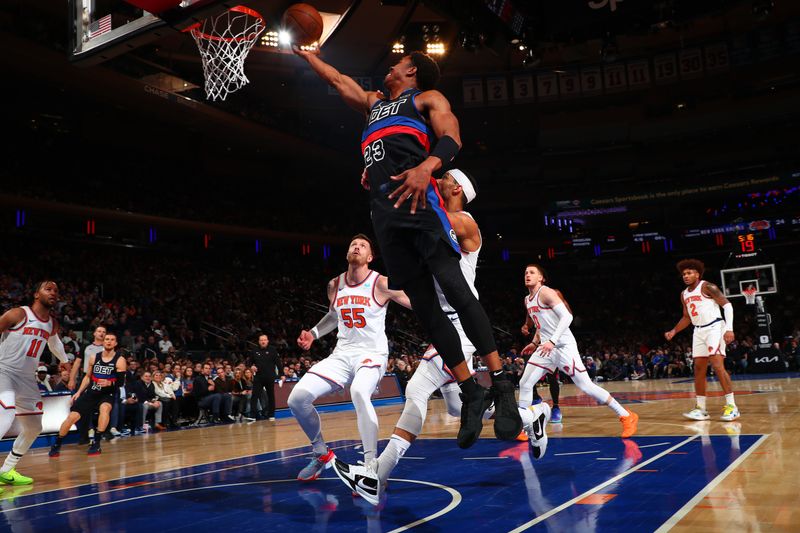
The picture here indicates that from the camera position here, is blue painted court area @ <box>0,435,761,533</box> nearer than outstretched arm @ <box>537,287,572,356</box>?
A: Yes

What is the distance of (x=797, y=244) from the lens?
34.4m

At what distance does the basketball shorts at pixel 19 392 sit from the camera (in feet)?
23.1

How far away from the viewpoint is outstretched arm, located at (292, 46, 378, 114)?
4.22 m

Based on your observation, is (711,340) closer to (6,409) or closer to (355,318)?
(355,318)

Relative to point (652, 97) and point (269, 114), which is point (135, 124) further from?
point (652, 97)

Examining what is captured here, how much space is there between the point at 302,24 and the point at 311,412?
320 cm

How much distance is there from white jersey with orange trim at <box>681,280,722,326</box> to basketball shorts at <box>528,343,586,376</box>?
2.18m

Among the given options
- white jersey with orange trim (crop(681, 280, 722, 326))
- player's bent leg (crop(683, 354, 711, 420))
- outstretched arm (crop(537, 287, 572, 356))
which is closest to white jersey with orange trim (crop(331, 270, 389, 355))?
outstretched arm (crop(537, 287, 572, 356))

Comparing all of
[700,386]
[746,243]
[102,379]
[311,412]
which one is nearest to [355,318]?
[311,412]

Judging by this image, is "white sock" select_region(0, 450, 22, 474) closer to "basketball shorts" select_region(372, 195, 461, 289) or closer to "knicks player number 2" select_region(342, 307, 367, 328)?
"knicks player number 2" select_region(342, 307, 367, 328)

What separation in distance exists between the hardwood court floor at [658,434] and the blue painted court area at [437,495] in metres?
0.16

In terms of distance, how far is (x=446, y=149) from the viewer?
3.60 metres

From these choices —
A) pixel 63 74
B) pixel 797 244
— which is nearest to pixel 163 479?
pixel 63 74

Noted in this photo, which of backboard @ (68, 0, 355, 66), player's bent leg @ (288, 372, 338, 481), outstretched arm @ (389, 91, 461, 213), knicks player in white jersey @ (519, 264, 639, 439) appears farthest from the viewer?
knicks player in white jersey @ (519, 264, 639, 439)
